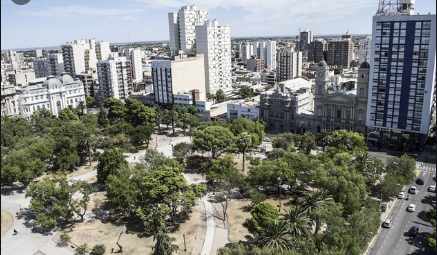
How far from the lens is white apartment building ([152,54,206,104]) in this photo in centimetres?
3981

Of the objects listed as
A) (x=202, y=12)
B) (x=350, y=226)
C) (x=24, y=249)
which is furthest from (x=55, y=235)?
(x=202, y=12)

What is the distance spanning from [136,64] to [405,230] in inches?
2029

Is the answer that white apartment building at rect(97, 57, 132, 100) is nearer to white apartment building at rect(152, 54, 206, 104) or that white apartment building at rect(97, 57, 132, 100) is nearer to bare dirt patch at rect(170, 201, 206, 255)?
white apartment building at rect(152, 54, 206, 104)

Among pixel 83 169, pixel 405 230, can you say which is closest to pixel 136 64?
pixel 83 169

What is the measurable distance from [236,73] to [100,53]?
2452cm

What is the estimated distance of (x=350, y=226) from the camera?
13.8 meters

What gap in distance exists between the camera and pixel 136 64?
6056cm

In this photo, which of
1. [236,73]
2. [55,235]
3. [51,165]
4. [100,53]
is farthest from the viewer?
[236,73]

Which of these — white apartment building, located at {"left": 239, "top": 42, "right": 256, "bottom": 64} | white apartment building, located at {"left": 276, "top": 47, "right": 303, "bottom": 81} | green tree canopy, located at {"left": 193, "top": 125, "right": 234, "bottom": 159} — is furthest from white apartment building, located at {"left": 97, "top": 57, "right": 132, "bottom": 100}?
white apartment building, located at {"left": 239, "top": 42, "right": 256, "bottom": 64}

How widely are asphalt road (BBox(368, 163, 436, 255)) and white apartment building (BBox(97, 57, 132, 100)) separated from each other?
118 ft

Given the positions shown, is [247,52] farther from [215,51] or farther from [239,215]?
[239,215]

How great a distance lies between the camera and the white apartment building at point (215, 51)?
147ft

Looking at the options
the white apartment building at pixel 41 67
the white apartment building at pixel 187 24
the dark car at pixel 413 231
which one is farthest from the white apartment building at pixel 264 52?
the dark car at pixel 413 231

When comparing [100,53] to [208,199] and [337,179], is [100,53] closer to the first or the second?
[208,199]
